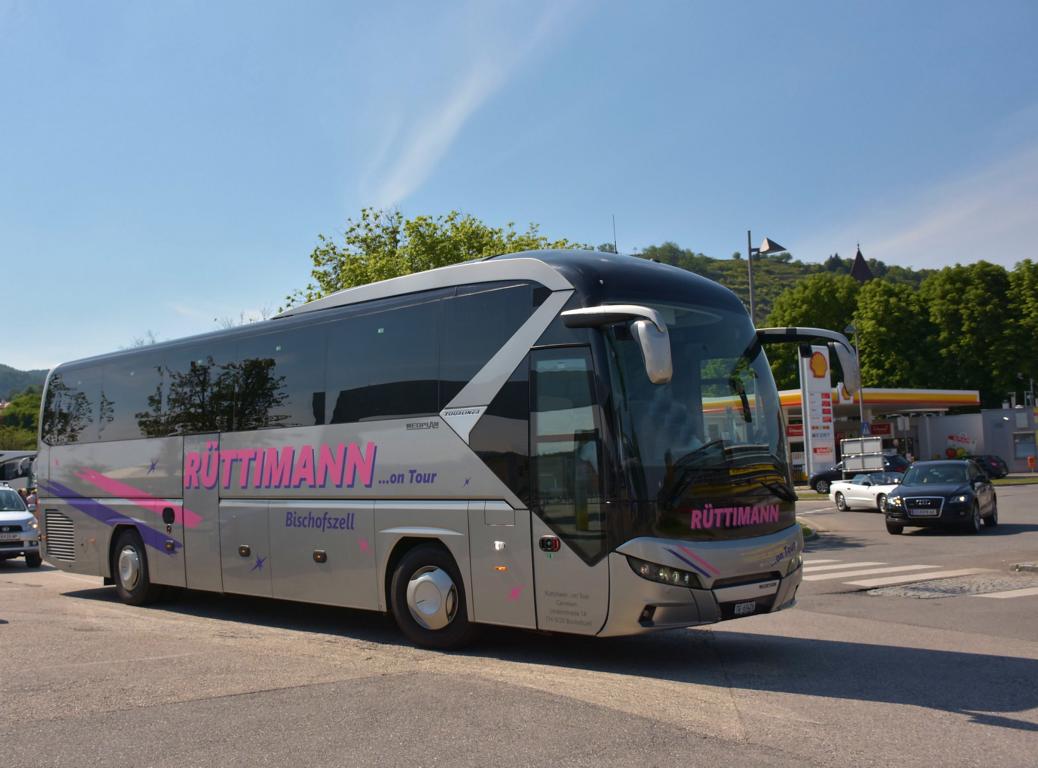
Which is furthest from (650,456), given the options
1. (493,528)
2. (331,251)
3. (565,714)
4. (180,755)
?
(331,251)

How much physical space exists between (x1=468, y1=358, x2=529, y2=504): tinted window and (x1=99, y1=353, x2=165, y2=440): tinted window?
250 inches

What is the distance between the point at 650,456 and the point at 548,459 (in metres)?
0.91

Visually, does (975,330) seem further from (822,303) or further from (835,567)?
(835,567)

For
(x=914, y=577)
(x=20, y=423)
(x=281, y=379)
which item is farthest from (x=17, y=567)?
(x=20, y=423)

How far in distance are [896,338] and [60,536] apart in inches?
2672

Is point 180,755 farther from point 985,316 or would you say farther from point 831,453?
point 985,316

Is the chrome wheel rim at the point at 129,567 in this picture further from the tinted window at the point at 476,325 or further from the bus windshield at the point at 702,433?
the bus windshield at the point at 702,433

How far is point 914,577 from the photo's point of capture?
51.0 ft

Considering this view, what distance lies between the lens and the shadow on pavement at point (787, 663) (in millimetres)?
7031

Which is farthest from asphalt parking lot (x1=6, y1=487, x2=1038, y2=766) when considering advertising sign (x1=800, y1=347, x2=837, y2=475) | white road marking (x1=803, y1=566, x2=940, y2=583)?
advertising sign (x1=800, y1=347, x2=837, y2=475)

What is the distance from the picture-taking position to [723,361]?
8609 millimetres

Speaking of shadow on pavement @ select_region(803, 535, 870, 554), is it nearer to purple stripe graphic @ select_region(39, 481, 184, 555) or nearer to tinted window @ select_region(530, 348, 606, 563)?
purple stripe graphic @ select_region(39, 481, 184, 555)

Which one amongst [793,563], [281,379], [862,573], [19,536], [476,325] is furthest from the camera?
[19,536]

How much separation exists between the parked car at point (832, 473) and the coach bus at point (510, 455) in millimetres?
35470
